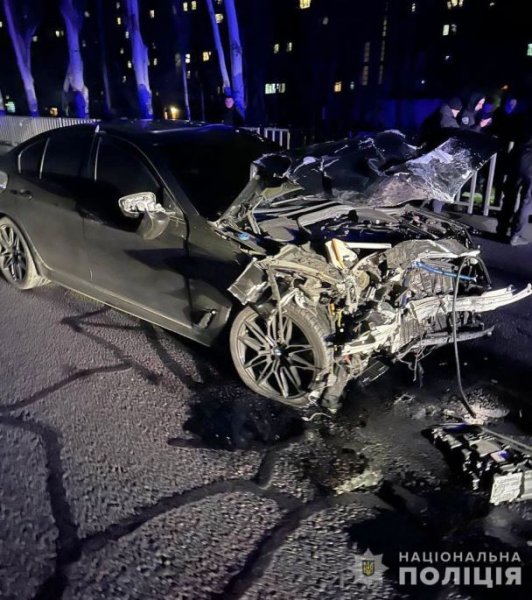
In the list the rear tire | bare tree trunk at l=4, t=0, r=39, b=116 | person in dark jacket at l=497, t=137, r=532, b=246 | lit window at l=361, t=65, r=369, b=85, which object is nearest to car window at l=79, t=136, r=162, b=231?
the rear tire

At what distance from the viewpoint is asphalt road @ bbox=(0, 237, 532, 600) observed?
7.40 ft

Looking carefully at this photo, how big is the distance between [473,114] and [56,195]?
254 inches

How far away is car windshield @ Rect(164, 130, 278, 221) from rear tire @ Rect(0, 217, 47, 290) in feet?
6.79

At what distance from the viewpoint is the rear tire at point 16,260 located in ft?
16.8

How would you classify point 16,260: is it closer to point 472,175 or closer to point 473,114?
point 472,175

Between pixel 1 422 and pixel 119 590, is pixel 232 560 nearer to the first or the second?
pixel 119 590

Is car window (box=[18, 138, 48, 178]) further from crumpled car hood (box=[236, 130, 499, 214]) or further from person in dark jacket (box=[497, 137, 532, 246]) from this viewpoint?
person in dark jacket (box=[497, 137, 532, 246])

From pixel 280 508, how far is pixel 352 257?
160cm

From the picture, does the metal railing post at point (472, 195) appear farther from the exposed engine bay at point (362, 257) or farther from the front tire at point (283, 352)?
the front tire at point (283, 352)

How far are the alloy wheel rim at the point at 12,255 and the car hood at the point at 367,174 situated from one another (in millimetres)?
2811

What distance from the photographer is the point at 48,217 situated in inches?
184

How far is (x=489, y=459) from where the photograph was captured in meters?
2.83

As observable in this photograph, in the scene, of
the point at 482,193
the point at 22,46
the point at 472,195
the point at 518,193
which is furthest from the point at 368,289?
the point at 22,46

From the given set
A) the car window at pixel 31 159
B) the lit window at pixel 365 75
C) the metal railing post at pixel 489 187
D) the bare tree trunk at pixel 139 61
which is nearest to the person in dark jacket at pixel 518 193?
→ the metal railing post at pixel 489 187
